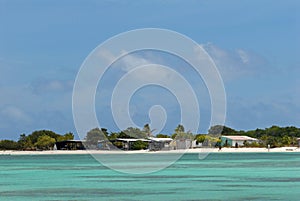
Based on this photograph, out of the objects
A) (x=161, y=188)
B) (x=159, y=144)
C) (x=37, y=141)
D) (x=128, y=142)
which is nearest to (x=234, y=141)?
(x=159, y=144)

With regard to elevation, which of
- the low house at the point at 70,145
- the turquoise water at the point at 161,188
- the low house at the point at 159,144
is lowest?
the turquoise water at the point at 161,188

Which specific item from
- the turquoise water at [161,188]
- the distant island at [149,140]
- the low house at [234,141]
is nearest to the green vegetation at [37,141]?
the distant island at [149,140]

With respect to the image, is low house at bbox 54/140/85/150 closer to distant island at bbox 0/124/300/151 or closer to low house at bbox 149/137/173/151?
distant island at bbox 0/124/300/151

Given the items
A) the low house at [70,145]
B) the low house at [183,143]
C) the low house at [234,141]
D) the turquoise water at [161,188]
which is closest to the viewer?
the turquoise water at [161,188]

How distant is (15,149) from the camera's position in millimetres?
122688

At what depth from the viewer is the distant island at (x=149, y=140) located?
108000 millimetres

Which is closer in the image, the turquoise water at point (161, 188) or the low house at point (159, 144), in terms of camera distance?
the turquoise water at point (161, 188)

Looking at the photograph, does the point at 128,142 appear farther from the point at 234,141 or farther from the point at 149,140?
the point at 234,141

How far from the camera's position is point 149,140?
108 metres

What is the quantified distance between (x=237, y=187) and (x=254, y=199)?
16.7 feet

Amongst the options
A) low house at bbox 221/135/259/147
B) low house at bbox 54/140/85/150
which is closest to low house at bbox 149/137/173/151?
low house at bbox 221/135/259/147

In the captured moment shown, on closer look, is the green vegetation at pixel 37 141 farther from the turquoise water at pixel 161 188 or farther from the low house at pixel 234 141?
the turquoise water at pixel 161 188

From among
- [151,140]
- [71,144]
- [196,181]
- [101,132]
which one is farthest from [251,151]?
[196,181]

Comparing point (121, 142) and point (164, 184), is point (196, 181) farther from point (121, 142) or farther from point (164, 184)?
point (121, 142)
